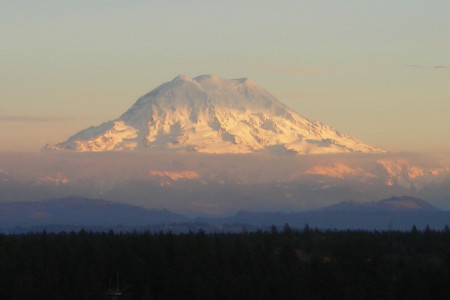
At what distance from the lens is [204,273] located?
146375 millimetres

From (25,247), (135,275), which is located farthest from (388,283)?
(25,247)

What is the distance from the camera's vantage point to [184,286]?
141 metres

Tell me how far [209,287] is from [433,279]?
26260 millimetres

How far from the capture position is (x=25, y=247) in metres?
168

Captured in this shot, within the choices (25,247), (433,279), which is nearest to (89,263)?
(25,247)

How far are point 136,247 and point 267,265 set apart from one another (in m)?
20.8

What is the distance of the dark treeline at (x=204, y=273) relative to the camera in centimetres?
13800

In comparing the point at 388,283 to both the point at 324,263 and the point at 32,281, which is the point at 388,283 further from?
the point at 32,281

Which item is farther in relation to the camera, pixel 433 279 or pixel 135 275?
pixel 135 275

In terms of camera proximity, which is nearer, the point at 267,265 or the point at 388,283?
the point at 388,283

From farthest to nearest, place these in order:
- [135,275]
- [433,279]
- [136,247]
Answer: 1. [136,247]
2. [135,275]
3. [433,279]

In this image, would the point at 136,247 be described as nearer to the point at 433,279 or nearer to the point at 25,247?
the point at 25,247

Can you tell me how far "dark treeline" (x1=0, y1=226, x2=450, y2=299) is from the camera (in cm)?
13800

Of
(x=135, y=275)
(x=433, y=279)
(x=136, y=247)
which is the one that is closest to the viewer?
(x=433, y=279)
